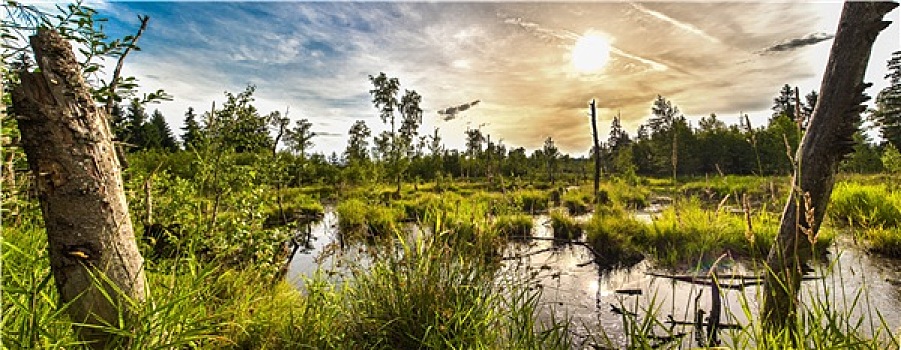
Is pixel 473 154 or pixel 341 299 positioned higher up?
pixel 473 154

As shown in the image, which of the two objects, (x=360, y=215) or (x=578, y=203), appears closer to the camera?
(x=360, y=215)

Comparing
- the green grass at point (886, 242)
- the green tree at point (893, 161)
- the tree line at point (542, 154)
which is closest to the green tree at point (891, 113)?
the tree line at point (542, 154)

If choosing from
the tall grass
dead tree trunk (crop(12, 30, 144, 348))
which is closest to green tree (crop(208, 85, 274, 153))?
dead tree trunk (crop(12, 30, 144, 348))

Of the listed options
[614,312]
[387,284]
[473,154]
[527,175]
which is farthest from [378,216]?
[473,154]

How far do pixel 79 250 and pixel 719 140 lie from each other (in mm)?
41971

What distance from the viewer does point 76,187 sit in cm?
133

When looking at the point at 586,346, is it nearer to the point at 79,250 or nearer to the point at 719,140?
the point at 79,250

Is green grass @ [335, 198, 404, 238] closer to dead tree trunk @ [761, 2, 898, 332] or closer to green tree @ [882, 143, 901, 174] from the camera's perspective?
dead tree trunk @ [761, 2, 898, 332]

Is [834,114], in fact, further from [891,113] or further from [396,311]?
[891,113]

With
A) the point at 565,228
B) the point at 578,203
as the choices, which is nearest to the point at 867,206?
the point at 565,228

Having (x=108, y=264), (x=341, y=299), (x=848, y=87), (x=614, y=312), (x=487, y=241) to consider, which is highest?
(x=848, y=87)

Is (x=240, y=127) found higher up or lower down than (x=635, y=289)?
higher up

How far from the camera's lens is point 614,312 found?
4609 mm

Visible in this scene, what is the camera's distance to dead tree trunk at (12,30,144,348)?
129cm
